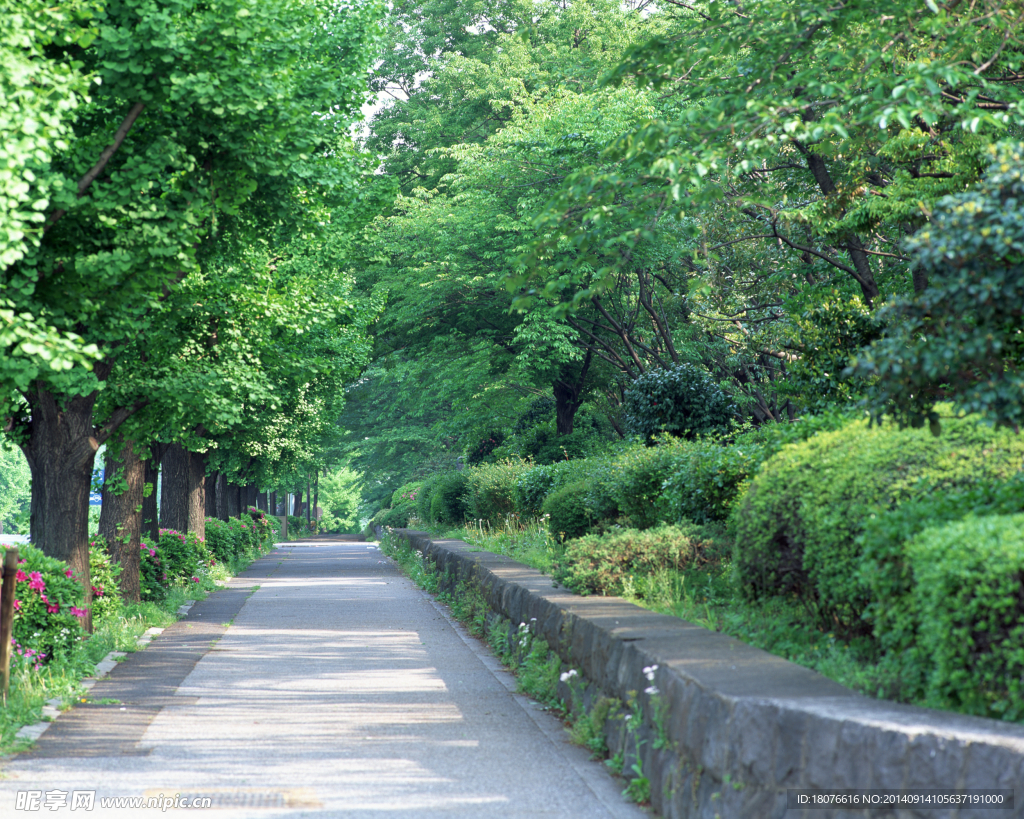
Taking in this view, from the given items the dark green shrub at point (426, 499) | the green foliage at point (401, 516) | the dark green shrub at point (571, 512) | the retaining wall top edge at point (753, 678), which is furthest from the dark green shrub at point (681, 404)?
the green foliage at point (401, 516)

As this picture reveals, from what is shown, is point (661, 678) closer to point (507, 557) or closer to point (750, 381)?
point (507, 557)

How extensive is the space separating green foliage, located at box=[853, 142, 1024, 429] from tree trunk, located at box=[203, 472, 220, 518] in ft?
96.2

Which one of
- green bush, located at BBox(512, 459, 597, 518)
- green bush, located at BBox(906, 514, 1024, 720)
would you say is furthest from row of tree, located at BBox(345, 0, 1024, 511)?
green bush, located at BBox(512, 459, 597, 518)

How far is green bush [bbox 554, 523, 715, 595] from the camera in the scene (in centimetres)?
907

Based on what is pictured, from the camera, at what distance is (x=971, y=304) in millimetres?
4965

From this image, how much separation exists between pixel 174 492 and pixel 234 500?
1752cm

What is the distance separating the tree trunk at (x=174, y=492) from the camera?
71.2 feet

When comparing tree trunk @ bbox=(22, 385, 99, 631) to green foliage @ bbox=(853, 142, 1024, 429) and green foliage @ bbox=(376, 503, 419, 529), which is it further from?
green foliage @ bbox=(376, 503, 419, 529)

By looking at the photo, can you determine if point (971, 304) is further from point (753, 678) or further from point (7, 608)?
point (7, 608)

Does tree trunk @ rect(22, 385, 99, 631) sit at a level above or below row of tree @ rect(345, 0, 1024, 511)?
below

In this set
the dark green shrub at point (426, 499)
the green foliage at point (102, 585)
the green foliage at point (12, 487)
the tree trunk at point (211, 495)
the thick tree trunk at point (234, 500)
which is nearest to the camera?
the green foliage at point (102, 585)

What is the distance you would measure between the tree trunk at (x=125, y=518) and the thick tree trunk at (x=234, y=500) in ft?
72.9

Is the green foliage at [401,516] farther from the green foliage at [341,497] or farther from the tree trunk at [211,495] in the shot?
the green foliage at [341,497]

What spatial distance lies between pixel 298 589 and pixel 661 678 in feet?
51.8
